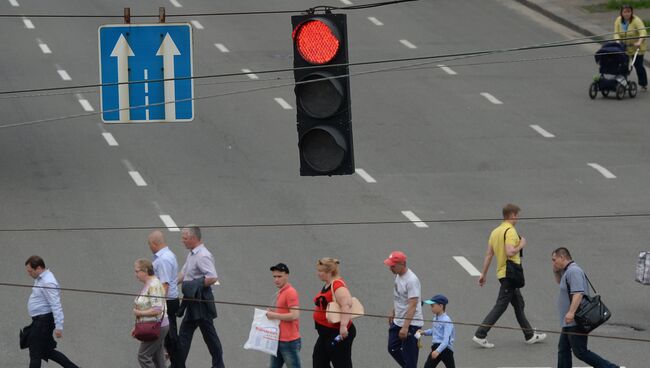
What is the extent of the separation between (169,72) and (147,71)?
226 mm

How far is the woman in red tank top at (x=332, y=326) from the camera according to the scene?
14.5 meters

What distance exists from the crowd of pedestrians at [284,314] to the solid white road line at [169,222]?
5796 millimetres

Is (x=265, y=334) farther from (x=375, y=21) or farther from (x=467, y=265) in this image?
(x=375, y=21)

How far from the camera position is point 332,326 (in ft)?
48.2

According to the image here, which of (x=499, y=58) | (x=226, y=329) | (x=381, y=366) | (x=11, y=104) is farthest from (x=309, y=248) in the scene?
(x=499, y=58)

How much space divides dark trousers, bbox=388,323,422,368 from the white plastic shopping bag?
49.2 inches

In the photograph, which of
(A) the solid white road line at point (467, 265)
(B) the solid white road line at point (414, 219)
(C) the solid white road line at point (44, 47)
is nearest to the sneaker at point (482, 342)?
(A) the solid white road line at point (467, 265)

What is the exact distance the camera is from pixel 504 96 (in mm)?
29562

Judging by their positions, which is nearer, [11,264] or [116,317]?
[116,317]

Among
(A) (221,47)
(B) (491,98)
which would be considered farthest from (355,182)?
(A) (221,47)

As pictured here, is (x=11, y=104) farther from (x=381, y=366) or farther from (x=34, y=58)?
(x=381, y=366)

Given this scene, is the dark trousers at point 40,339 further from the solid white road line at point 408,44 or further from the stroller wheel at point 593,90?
the solid white road line at point 408,44

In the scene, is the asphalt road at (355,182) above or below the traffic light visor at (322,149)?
below

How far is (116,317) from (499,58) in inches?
657
